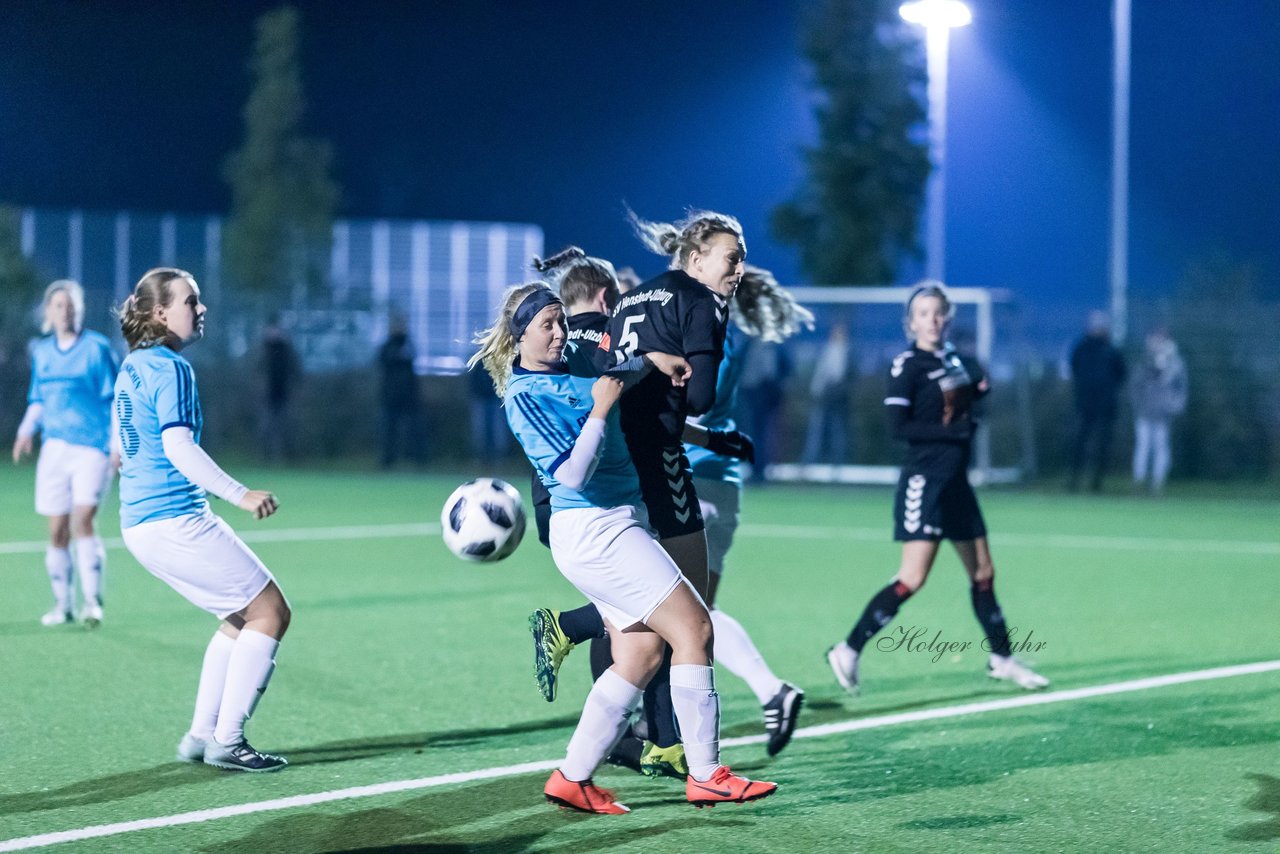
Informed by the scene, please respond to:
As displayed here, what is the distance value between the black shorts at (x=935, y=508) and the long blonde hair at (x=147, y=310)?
3.41 meters

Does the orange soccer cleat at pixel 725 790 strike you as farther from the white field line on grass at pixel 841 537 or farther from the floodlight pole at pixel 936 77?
the floodlight pole at pixel 936 77

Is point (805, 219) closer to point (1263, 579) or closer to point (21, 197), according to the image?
point (1263, 579)

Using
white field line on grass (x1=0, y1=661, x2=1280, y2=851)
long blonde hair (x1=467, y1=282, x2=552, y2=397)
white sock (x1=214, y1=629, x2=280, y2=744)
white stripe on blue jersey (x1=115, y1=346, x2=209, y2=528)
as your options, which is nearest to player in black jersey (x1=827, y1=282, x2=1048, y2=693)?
white field line on grass (x1=0, y1=661, x2=1280, y2=851)

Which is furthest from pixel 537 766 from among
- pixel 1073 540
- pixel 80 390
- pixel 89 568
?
pixel 1073 540

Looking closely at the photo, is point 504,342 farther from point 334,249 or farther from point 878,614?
point 334,249

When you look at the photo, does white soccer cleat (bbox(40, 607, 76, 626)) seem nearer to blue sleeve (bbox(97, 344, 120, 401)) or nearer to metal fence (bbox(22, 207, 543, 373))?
blue sleeve (bbox(97, 344, 120, 401))

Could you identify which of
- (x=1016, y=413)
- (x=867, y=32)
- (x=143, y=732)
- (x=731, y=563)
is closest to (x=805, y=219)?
(x=867, y=32)

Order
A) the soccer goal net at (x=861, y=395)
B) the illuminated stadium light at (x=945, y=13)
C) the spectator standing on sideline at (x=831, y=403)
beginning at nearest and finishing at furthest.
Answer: the soccer goal net at (x=861, y=395) < the spectator standing on sideline at (x=831, y=403) < the illuminated stadium light at (x=945, y=13)

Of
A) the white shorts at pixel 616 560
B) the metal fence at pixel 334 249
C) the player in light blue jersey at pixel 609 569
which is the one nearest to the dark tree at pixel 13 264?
the metal fence at pixel 334 249

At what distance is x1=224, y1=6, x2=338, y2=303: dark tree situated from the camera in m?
43.5

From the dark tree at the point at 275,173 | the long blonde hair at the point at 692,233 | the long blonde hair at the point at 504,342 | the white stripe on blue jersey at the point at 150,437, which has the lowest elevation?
→ the white stripe on blue jersey at the point at 150,437

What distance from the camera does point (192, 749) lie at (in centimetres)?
629

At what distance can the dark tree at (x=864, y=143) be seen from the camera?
3141cm

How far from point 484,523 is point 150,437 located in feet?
4.29
